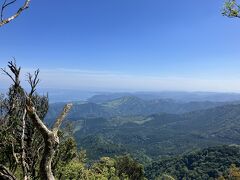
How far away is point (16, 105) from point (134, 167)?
185 feet

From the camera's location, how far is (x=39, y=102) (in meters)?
21.2

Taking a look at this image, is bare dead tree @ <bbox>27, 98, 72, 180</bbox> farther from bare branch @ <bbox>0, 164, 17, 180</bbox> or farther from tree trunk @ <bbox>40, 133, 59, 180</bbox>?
bare branch @ <bbox>0, 164, 17, 180</bbox>

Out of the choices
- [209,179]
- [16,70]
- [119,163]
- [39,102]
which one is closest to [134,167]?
[119,163]

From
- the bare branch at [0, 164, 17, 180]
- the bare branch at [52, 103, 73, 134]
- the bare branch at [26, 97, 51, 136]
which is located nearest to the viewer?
the bare branch at [26, 97, 51, 136]

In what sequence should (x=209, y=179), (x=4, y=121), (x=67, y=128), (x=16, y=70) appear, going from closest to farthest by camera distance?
(x=16, y=70) < (x=4, y=121) < (x=67, y=128) < (x=209, y=179)

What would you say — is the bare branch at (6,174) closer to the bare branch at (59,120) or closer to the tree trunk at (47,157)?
the tree trunk at (47,157)

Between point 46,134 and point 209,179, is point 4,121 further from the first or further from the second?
point 209,179

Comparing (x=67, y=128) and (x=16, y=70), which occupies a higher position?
(x=16, y=70)

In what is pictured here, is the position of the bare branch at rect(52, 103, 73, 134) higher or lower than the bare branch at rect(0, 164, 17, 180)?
higher

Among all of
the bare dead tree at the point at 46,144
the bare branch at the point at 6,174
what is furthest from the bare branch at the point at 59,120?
the bare branch at the point at 6,174

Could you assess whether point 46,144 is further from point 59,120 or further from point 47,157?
point 59,120

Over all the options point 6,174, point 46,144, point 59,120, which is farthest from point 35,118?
point 6,174

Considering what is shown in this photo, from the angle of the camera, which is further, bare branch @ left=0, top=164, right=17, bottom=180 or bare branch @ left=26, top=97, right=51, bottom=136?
bare branch @ left=0, top=164, right=17, bottom=180

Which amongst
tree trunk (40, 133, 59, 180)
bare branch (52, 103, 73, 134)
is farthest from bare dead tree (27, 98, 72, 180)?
bare branch (52, 103, 73, 134)
